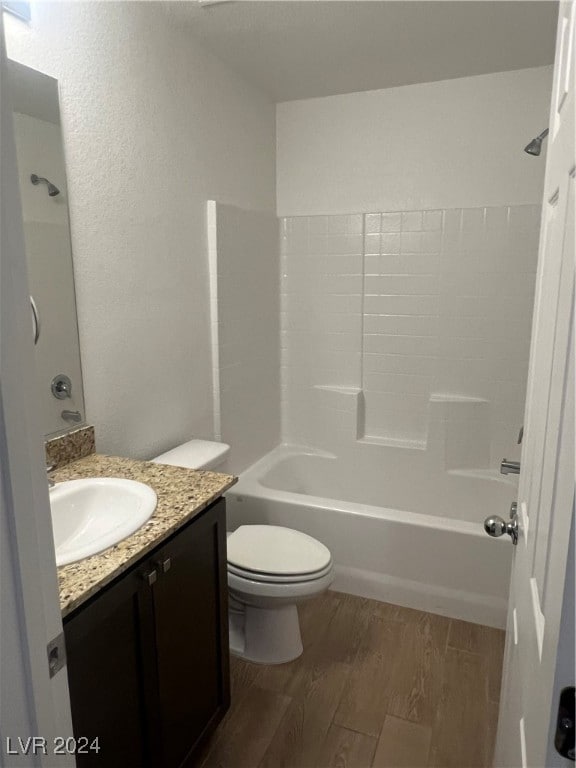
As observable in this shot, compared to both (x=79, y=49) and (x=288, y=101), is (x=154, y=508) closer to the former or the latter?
(x=79, y=49)

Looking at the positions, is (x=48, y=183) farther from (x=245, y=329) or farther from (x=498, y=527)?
(x=498, y=527)

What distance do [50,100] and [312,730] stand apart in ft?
7.02

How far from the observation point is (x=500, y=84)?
2.50 m

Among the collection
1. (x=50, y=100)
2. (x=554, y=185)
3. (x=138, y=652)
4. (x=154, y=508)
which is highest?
(x=50, y=100)

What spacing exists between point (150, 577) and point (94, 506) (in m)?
0.34

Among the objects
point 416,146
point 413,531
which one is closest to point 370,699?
point 413,531

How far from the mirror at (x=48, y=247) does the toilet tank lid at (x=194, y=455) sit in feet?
1.35

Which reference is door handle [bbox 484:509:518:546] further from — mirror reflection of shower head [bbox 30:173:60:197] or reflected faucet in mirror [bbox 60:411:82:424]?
mirror reflection of shower head [bbox 30:173:60:197]

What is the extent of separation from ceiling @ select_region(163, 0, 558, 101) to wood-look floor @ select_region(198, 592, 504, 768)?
246 centimetres

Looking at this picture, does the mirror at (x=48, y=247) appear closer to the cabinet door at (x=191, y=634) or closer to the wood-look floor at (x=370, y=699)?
the cabinet door at (x=191, y=634)

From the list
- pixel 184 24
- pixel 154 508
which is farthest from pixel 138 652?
pixel 184 24

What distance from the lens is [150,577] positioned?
118cm

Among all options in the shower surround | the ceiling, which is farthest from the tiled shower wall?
the ceiling

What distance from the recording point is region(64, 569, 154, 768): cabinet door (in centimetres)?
101
